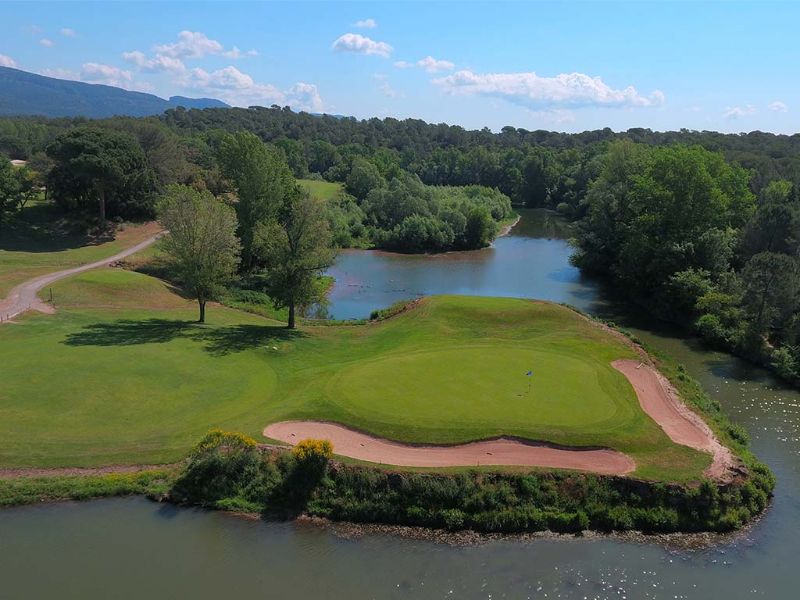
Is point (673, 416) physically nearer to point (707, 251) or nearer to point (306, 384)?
point (306, 384)

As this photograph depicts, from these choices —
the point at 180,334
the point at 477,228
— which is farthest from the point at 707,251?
the point at 180,334

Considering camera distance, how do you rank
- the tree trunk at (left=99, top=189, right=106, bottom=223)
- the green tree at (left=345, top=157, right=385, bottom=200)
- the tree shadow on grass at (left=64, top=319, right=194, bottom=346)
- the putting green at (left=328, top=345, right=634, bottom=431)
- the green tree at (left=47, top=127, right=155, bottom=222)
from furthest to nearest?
the green tree at (left=345, top=157, right=385, bottom=200)
the tree trunk at (left=99, top=189, right=106, bottom=223)
the green tree at (left=47, top=127, right=155, bottom=222)
the tree shadow on grass at (left=64, top=319, right=194, bottom=346)
the putting green at (left=328, top=345, right=634, bottom=431)

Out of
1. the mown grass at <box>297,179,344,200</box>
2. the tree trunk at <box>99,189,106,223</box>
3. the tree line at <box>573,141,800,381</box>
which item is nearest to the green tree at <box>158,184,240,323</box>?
the tree trunk at <box>99,189,106,223</box>

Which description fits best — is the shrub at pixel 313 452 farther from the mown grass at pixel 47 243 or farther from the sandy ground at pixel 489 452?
the mown grass at pixel 47 243

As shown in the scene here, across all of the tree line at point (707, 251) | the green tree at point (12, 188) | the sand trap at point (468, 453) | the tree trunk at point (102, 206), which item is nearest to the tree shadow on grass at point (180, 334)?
the sand trap at point (468, 453)

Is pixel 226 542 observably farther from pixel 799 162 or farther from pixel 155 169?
pixel 799 162

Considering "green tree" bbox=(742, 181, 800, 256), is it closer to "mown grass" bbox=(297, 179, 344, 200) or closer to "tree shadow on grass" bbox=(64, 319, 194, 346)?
"tree shadow on grass" bbox=(64, 319, 194, 346)

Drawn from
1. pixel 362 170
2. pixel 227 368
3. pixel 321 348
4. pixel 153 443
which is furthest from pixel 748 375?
pixel 362 170

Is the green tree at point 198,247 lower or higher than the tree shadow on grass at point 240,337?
higher
